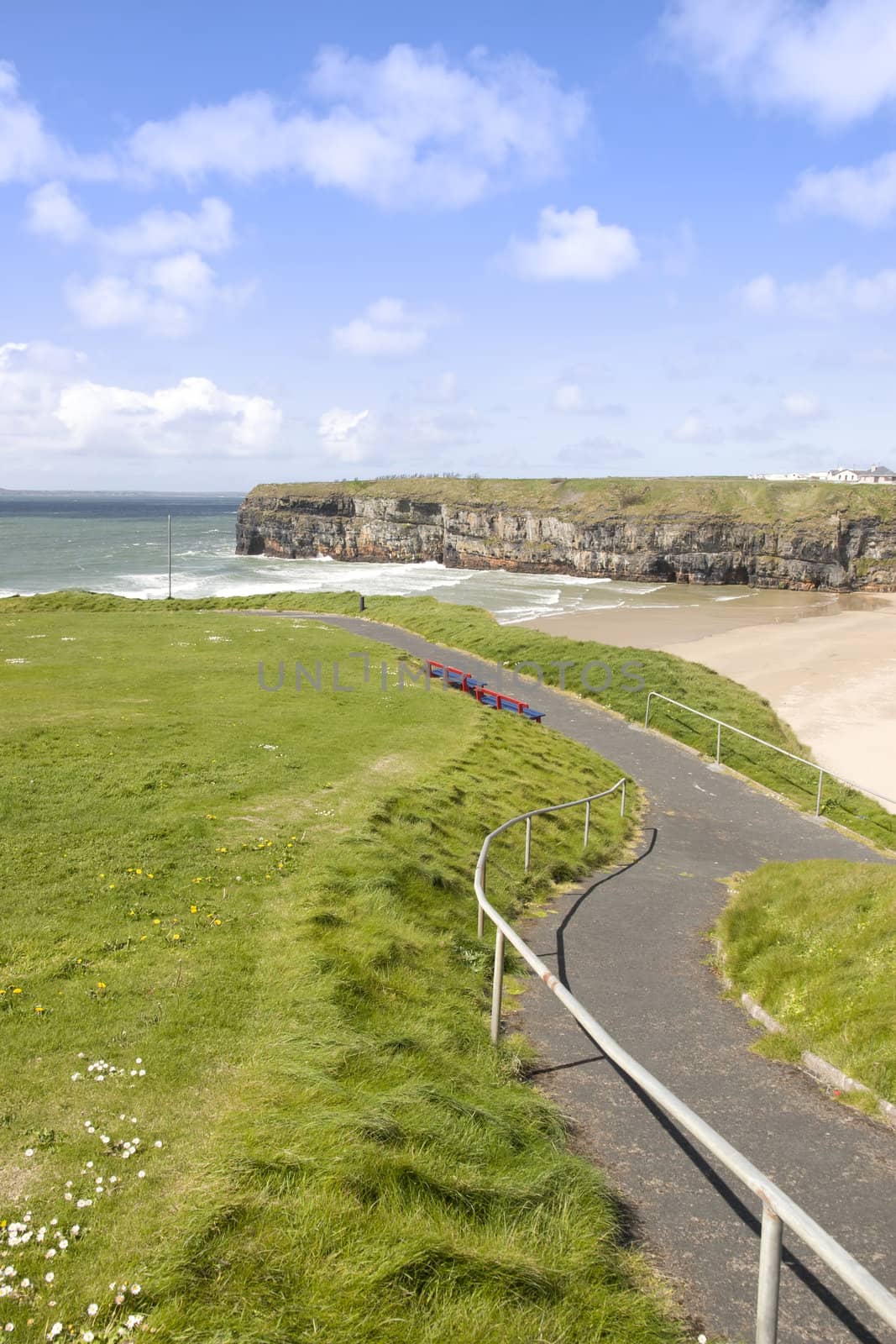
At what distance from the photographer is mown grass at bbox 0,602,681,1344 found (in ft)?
14.8

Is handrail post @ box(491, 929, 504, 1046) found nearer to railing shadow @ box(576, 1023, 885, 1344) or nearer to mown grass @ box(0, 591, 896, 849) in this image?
railing shadow @ box(576, 1023, 885, 1344)

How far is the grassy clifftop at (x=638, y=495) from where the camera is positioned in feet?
354

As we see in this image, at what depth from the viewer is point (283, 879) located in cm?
1089

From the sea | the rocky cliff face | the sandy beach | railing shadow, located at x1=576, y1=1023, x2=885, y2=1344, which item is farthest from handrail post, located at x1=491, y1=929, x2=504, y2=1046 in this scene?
the rocky cliff face

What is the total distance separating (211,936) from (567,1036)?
13.1ft

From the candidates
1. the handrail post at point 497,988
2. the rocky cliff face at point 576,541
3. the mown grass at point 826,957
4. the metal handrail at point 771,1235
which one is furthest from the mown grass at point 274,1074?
the rocky cliff face at point 576,541

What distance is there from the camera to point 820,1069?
7.90 m

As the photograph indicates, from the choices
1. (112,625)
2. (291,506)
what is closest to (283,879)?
(112,625)

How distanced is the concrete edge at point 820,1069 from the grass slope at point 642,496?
105 meters

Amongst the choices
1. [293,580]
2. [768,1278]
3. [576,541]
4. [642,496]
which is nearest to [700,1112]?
[768,1278]

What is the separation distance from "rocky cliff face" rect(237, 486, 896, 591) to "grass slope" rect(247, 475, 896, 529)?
1421 mm

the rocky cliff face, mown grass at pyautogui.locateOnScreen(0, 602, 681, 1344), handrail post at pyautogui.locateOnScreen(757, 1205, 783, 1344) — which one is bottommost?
mown grass at pyautogui.locateOnScreen(0, 602, 681, 1344)

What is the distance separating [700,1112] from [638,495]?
398 ft

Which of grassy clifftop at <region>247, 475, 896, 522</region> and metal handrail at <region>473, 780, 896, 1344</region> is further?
grassy clifftop at <region>247, 475, 896, 522</region>
